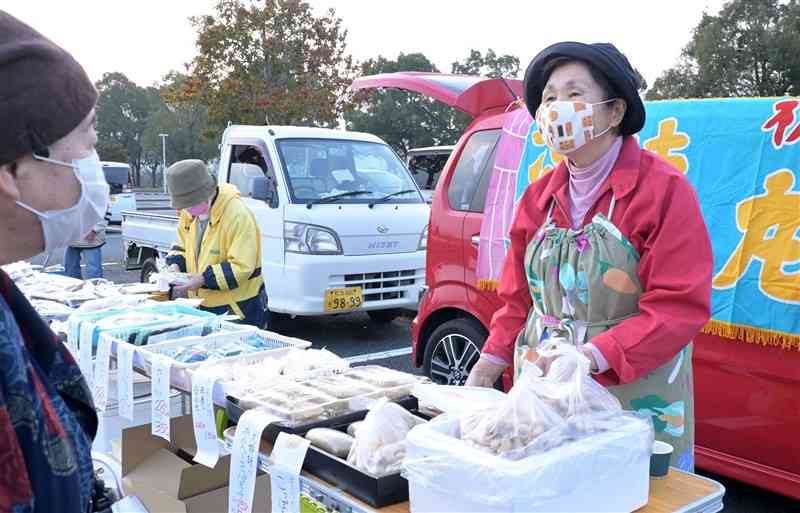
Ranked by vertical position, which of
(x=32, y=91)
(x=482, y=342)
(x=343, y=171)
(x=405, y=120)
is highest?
(x=405, y=120)

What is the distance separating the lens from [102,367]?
2.75 meters

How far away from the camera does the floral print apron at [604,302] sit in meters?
1.89

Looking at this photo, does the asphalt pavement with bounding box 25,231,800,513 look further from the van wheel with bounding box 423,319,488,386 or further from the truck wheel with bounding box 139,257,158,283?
the truck wheel with bounding box 139,257,158,283

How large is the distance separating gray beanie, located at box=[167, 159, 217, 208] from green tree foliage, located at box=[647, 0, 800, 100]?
2567 centimetres

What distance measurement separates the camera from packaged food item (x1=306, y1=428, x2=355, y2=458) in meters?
1.74

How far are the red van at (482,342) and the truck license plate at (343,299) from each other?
6.25 feet

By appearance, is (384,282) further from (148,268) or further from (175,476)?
(175,476)

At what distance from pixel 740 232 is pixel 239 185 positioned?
524cm

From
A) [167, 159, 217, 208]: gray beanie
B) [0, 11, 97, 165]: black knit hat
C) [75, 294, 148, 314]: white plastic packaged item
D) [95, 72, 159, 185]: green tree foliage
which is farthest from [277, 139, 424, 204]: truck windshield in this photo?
[95, 72, 159, 185]: green tree foliage

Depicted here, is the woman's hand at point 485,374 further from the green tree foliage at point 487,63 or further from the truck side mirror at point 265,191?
the green tree foliage at point 487,63

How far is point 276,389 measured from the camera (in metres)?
2.16

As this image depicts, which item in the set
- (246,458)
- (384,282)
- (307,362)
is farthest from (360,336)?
(246,458)

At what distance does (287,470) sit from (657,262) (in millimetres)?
1105

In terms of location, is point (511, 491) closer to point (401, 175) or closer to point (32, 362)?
point (32, 362)
